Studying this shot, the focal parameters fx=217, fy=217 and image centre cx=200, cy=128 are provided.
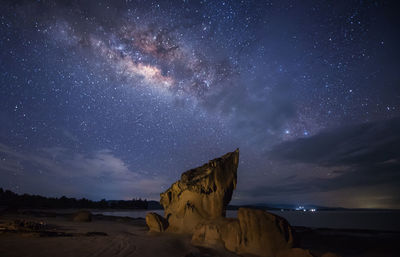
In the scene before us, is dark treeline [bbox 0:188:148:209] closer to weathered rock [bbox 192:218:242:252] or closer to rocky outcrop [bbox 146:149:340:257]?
rocky outcrop [bbox 146:149:340:257]

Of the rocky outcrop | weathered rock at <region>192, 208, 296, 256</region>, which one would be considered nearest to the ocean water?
the rocky outcrop

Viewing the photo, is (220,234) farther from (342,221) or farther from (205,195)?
(342,221)

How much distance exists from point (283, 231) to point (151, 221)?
1231 cm

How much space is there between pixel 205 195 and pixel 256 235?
6.83 m

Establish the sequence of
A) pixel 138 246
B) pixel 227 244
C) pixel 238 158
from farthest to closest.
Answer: pixel 238 158, pixel 227 244, pixel 138 246

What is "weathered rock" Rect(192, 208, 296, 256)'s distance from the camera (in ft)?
37.6

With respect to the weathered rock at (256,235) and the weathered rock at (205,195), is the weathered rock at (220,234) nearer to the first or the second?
the weathered rock at (256,235)

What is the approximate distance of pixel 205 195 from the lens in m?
18.0

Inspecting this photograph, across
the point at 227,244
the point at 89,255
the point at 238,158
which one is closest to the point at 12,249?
the point at 89,255

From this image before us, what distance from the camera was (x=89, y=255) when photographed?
8305 mm

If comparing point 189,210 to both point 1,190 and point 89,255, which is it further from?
point 1,190

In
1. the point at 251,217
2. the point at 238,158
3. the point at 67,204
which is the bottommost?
the point at 67,204

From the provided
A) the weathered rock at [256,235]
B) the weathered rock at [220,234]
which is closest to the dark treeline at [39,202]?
the weathered rock at [220,234]

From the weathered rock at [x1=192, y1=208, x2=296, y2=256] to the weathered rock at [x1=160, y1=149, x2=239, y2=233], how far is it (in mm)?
4598
